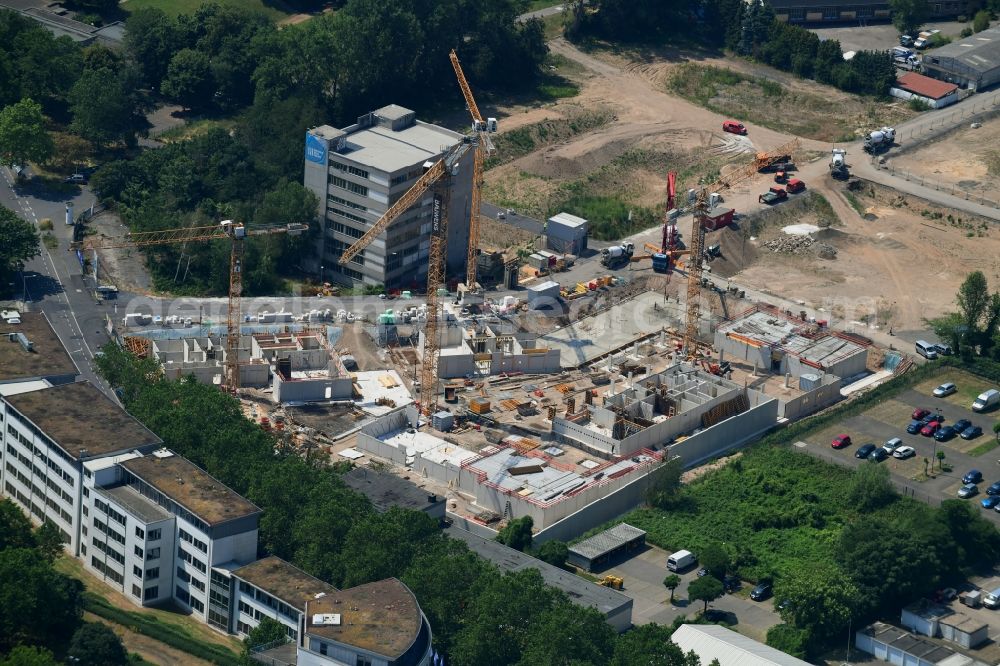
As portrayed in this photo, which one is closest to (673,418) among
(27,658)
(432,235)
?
(432,235)

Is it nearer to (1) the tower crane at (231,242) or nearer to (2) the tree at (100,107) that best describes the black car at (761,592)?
(1) the tower crane at (231,242)

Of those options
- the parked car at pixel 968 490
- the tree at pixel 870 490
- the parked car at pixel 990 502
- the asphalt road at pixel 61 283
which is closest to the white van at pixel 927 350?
the parked car at pixel 968 490

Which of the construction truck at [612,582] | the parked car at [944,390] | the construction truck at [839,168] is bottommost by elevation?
the construction truck at [612,582]

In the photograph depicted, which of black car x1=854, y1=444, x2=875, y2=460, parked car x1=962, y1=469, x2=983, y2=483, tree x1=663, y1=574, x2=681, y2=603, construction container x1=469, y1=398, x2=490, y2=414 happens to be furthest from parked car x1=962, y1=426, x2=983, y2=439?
construction container x1=469, y1=398, x2=490, y2=414

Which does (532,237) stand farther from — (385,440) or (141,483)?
(141,483)

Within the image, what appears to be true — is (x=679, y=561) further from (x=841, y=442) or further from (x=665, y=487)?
(x=841, y=442)

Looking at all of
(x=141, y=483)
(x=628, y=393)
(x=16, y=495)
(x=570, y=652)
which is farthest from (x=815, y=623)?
(x=16, y=495)
